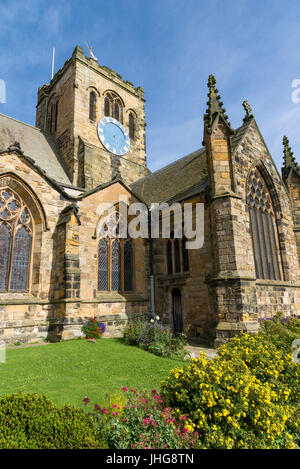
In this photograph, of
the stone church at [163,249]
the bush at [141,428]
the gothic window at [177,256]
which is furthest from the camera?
the gothic window at [177,256]

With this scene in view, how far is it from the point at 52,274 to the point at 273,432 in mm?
10688

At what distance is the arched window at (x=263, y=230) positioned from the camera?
12773mm

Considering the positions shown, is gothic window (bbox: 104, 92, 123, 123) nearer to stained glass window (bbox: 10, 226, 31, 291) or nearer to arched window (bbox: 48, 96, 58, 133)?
arched window (bbox: 48, 96, 58, 133)

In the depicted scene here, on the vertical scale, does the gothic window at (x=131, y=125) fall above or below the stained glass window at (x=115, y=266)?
above

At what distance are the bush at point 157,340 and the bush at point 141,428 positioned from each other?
493cm

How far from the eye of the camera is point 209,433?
3.44 meters

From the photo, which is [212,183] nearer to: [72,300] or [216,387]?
[72,300]

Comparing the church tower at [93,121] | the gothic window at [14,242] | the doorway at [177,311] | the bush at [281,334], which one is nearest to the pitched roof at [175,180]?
the church tower at [93,121]

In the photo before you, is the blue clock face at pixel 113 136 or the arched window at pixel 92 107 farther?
the arched window at pixel 92 107

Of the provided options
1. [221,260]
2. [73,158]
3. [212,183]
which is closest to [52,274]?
[221,260]

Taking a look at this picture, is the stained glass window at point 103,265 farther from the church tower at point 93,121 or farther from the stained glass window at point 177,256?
the church tower at point 93,121

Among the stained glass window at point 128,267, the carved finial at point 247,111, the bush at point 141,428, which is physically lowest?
the bush at point 141,428

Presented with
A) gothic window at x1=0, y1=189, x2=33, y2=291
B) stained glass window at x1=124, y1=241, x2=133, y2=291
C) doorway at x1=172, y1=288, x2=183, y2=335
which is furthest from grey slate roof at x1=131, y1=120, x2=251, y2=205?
gothic window at x1=0, y1=189, x2=33, y2=291

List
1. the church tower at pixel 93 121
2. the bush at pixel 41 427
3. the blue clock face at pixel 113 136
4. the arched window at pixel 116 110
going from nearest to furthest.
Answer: the bush at pixel 41 427, the church tower at pixel 93 121, the blue clock face at pixel 113 136, the arched window at pixel 116 110
